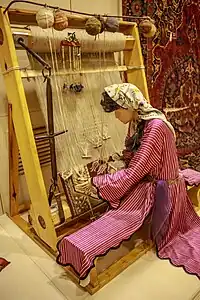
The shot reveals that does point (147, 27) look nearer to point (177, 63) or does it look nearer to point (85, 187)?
point (177, 63)

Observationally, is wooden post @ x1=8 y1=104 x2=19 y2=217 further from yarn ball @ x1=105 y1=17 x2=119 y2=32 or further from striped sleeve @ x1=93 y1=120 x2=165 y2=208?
yarn ball @ x1=105 y1=17 x2=119 y2=32

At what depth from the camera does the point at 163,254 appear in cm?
139

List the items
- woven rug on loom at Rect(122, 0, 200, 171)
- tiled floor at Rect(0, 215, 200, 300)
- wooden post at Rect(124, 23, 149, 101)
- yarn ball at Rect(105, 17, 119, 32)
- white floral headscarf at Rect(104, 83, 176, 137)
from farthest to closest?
woven rug on loom at Rect(122, 0, 200, 171)
wooden post at Rect(124, 23, 149, 101)
yarn ball at Rect(105, 17, 119, 32)
white floral headscarf at Rect(104, 83, 176, 137)
tiled floor at Rect(0, 215, 200, 300)

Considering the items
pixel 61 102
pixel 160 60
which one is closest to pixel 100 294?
pixel 61 102

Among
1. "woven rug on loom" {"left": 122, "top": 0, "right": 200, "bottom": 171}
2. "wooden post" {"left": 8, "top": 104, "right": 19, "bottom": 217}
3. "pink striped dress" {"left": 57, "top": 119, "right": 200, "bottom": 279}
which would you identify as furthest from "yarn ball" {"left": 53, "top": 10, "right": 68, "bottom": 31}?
"woven rug on loom" {"left": 122, "top": 0, "right": 200, "bottom": 171}

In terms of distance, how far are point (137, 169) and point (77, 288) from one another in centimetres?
59

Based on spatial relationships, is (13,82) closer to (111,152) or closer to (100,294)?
(111,152)

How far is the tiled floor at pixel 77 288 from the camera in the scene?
1.17 m

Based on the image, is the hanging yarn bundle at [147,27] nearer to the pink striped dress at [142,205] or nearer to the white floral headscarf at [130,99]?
the white floral headscarf at [130,99]

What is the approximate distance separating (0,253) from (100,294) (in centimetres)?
60

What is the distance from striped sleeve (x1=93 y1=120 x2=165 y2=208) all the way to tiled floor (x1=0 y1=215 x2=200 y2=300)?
1.11 ft

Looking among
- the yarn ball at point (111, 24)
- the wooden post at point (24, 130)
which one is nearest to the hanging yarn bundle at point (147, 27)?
the yarn ball at point (111, 24)

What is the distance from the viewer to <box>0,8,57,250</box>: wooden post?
1.23 metres

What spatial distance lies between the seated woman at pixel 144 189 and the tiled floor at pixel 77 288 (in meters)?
0.08
